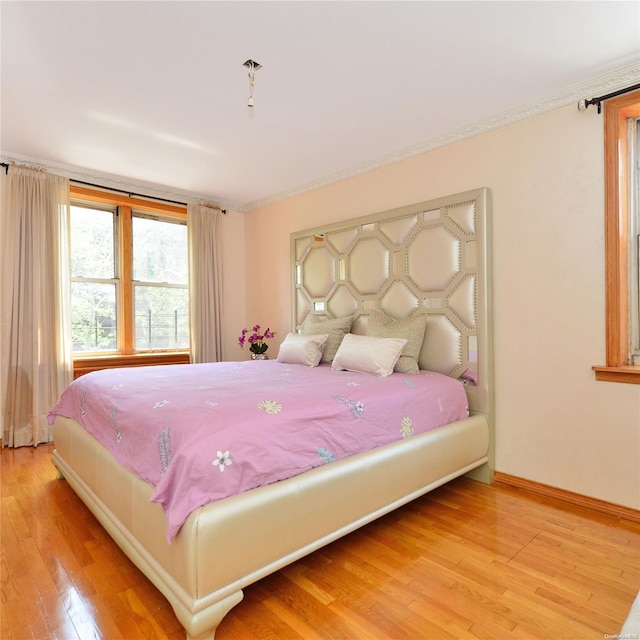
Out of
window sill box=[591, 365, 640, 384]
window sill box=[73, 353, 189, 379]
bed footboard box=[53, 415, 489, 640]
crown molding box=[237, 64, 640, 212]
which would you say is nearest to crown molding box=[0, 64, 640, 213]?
crown molding box=[237, 64, 640, 212]

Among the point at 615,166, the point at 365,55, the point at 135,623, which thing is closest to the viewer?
the point at 135,623

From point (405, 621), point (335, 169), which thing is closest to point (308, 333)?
point (335, 169)

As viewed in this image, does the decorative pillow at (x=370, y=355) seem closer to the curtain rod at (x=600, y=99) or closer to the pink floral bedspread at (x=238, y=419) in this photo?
the pink floral bedspread at (x=238, y=419)

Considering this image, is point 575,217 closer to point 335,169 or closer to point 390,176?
point 390,176

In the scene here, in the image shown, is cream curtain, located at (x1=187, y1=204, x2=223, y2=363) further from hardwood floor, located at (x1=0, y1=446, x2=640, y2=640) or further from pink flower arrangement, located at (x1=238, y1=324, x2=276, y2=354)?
hardwood floor, located at (x1=0, y1=446, x2=640, y2=640)

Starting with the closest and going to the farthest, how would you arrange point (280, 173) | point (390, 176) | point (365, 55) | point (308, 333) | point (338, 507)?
point (338, 507) < point (365, 55) < point (390, 176) < point (308, 333) < point (280, 173)

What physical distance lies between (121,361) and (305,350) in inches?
79.0

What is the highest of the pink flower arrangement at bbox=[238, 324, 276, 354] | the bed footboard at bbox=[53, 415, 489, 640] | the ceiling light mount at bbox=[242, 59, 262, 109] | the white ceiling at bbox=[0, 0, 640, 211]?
the white ceiling at bbox=[0, 0, 640, 211]

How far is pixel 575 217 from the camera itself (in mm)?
2510

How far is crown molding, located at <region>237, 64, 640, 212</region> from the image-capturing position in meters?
2.34

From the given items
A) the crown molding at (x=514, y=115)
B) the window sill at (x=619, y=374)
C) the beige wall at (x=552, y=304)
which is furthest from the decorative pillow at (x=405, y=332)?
the crown molding at (x=514, y=115)

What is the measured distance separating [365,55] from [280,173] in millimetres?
1932

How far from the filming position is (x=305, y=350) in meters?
3.40

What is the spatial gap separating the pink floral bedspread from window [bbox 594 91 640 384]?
926 mm
